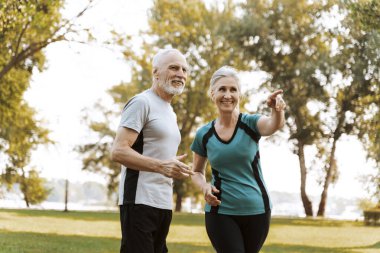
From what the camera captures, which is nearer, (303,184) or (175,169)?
(175,169)

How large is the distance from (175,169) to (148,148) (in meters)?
0.42

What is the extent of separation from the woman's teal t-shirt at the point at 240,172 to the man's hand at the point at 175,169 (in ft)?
3.00

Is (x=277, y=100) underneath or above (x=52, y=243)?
above

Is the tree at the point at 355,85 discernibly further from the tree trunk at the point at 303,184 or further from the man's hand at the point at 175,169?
the man's hand at the point at 175,169

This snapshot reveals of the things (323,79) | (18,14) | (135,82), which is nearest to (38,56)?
(18,14)

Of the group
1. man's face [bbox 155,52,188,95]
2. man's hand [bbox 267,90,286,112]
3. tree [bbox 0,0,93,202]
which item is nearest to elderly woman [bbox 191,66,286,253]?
man's hand [bbox 267,90,286,112]

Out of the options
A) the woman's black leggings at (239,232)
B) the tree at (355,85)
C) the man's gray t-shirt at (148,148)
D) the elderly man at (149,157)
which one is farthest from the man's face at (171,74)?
the tree at (355,85)

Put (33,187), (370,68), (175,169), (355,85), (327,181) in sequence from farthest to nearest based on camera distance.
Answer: (33,187) → (327,181) → (355,85) → (370,68) → (175,169)

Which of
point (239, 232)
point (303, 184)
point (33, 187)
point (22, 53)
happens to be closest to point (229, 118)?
point (239, 232)

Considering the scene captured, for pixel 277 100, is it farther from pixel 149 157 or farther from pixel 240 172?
pixel 149 157

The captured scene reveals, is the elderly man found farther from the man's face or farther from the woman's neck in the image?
the woman's neck

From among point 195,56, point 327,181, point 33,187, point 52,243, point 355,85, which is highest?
point 195,56

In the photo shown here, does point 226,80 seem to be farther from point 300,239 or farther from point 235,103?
point 300,239

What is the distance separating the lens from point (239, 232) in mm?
4750
